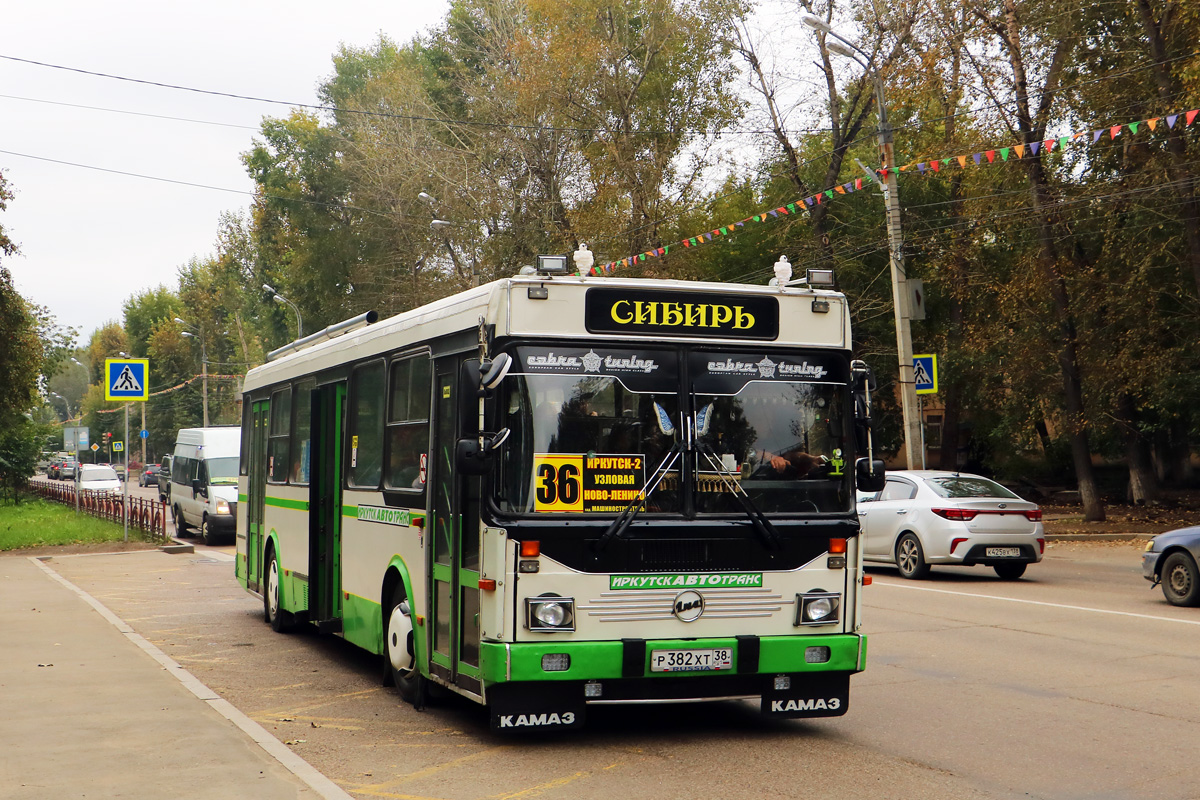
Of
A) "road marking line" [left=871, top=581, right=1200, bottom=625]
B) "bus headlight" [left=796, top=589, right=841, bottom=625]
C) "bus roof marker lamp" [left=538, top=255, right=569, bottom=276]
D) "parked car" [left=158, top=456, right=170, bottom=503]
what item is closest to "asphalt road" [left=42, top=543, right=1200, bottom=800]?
"road marking line" [left=871, top=581, right=1200, bottom=625]

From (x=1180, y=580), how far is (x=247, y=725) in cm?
1094

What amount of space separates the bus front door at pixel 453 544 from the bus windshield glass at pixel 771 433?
4.52 feet

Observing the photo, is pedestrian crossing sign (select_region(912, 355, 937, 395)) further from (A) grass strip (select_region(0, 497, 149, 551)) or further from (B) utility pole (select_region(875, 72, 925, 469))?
(A) grass strip (select_region(0, 497, 149, 551))

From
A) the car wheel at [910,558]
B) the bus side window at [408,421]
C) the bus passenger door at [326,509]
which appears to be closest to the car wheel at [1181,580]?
the car wheel at [910,558]

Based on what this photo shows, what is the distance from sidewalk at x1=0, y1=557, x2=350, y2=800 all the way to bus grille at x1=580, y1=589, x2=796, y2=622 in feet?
5.86

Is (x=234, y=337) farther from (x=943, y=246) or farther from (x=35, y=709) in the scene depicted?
(x=35, y=709)

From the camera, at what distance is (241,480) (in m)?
16.0

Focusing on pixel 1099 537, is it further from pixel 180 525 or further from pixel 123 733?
pixel 123 733

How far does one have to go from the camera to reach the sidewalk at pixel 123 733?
670cm

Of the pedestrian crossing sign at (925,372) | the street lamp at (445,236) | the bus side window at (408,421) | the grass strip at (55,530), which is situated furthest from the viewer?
the street lamp at (445,236)

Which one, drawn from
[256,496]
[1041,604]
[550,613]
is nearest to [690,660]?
[550,613]

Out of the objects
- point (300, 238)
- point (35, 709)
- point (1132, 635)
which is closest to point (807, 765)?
point (35, 709)

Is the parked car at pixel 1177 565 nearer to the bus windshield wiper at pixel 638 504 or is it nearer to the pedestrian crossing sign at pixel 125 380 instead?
the bus windshield wiper at pixel 638 504

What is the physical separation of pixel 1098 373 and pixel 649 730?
2416cm
